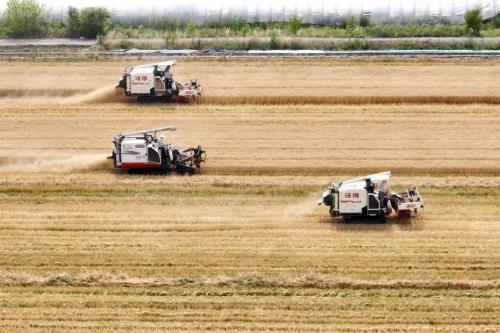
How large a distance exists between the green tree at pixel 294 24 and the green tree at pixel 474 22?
42.0ft

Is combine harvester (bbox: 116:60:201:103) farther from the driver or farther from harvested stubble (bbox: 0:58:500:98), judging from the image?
the driver

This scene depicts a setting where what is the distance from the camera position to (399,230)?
Result: 166ft

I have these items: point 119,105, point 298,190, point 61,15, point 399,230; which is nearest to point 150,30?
point 61,15

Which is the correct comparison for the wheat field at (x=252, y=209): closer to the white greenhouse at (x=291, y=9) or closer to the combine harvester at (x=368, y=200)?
the combine harvester at (x=368, y=200)

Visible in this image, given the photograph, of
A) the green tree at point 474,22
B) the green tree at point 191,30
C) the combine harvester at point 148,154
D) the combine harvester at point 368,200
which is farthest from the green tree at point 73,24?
the combine harvester at point 368,200

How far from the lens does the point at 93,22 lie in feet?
281

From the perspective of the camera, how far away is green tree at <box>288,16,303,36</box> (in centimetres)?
8438

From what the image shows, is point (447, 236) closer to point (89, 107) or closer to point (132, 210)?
point (132, 210)

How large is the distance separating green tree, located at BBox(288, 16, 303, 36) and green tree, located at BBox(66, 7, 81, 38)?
53.6 ft

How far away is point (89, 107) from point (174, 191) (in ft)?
49.9

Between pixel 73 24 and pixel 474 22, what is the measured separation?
101ft

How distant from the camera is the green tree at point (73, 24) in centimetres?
8588

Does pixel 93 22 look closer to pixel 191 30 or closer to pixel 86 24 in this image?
pixel 86 24

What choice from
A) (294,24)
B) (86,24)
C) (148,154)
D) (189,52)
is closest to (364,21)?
(294,24)
